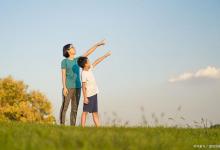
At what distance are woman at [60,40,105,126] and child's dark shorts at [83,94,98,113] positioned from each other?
0.68 m

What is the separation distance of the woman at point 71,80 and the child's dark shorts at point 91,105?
677mm

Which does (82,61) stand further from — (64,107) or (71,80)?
(64,107)

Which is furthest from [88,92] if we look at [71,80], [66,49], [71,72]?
[66,49]

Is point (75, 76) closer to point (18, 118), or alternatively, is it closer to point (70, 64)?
point (70, 64)

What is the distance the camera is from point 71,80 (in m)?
15.2

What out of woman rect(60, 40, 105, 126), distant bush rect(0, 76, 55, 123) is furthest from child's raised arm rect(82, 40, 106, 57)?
distant bush rect(0, 76, 55, 123)

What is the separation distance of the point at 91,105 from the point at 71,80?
128cm

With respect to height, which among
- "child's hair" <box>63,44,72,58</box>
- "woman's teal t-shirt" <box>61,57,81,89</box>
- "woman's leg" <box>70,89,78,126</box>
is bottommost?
"woman's leg" <box>70,89,78,126</box>

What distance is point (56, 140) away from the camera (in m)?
6.58

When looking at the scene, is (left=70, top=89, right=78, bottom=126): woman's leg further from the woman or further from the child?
the child

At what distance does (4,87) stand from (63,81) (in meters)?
33.5

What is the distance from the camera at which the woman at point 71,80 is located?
15.1m

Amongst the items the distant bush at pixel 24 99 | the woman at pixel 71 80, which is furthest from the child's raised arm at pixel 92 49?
the distant bush at pixel 24 99

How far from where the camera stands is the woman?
15.1 m
